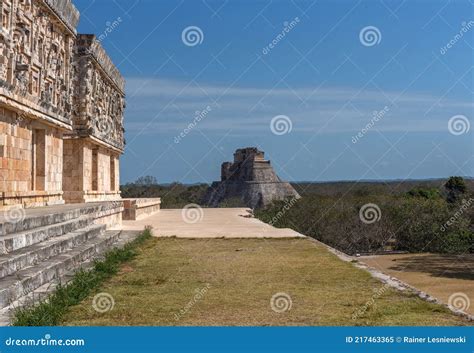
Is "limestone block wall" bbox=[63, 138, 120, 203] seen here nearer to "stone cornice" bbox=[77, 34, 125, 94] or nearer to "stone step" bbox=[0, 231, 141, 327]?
"stone cornice" bbox=[77, 34, 125, 94]

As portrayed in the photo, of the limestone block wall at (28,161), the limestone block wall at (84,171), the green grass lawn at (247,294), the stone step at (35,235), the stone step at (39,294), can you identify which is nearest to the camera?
the stone step at (39,294)

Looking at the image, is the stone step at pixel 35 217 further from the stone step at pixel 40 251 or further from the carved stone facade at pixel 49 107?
the carved stone facade at pixel 49 107

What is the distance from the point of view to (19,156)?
32.4 ft

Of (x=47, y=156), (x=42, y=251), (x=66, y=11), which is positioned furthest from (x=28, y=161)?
(x=42, y=251)

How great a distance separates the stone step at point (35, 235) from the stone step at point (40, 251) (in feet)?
0.18

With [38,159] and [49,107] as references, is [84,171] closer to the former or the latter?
[38,159]

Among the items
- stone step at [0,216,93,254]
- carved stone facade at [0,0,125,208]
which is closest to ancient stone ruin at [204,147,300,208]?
carved stone facade at [0,0,125,208]

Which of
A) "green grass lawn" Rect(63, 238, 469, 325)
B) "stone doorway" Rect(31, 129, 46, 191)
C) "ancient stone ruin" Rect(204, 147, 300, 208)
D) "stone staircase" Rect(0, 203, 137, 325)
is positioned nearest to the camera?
"green grass lawn" Rect(63, 238, 469, 325)

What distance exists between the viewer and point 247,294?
18.7 ft

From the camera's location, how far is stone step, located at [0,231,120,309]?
4.80m

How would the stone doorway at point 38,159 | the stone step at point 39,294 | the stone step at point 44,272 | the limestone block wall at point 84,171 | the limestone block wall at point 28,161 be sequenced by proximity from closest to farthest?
the stone step at point 39,294 < the stone step at point 44,272 < the limestone block wall at point 28,161 < the stone doorway at point 38,159 < the limestone block wall at point 84,171

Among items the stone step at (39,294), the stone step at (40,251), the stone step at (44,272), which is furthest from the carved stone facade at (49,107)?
the stone step at (39,294)

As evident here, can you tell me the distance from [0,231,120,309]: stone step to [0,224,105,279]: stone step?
0.20 ft

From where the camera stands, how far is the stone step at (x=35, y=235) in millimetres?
5883
